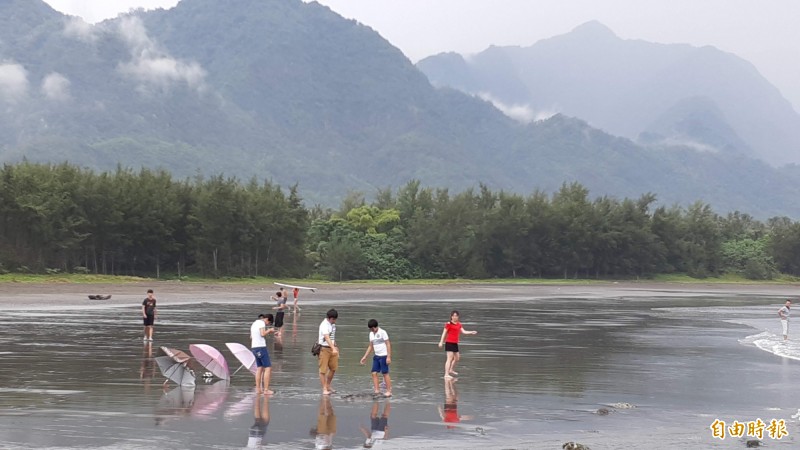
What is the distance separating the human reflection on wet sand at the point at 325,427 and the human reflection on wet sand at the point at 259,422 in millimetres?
888

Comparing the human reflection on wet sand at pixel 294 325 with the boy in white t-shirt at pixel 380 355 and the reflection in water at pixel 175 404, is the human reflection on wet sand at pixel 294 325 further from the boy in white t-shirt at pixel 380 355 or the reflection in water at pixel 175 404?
the boy in white t-shirt at pixel 380 355

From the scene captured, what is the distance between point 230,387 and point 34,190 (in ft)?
199

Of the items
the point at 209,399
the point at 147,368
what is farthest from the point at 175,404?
the point at 147,368

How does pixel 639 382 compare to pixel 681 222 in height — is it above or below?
below

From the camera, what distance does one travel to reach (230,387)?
22.6m

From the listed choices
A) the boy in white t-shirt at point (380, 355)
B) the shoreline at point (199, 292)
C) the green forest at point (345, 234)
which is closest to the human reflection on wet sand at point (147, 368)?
the boy in white t-shirt at point (380, 355)

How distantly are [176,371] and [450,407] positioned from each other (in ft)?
20.7

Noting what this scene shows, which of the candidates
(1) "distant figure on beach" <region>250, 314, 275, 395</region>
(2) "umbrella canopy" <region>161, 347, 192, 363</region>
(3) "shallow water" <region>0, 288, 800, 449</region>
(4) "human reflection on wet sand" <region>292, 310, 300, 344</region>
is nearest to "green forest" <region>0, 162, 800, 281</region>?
(4) "human reflection on wet sand" <region>292, 310, 300, 344</region>

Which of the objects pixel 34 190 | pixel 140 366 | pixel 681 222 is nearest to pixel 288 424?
pixel 140 366

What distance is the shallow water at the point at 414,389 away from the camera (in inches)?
662

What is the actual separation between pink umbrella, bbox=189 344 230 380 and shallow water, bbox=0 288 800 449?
0.27m

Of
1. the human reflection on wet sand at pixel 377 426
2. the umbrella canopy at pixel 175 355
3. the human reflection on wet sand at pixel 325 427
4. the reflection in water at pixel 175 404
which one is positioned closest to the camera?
the human reflection on wet sand at pixel 325 427

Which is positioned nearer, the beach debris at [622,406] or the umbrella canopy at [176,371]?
→ the beach debris at [622,406]

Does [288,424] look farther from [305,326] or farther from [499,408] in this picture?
[305,326]
